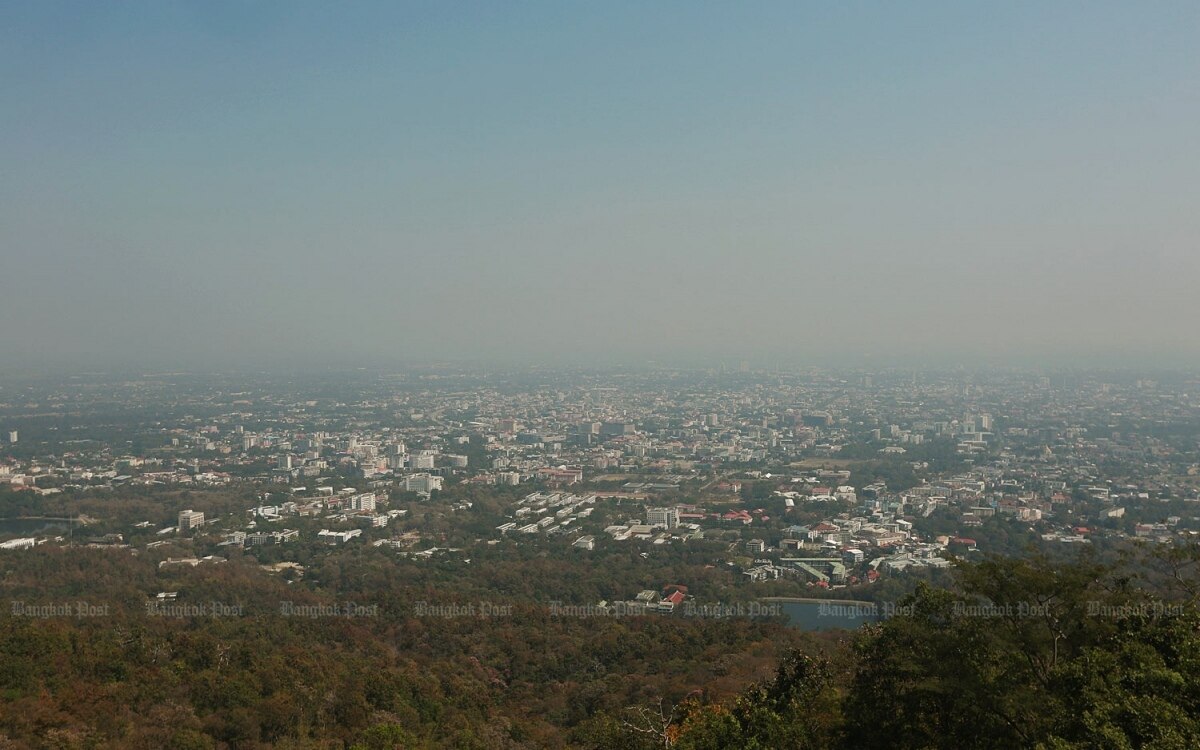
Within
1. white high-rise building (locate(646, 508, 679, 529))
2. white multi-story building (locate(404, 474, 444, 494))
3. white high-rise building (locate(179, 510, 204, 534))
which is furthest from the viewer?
white multi-story building (locate(404, 474, 444, 494))

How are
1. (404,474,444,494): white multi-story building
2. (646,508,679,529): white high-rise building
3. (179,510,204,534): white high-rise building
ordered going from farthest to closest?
(404,474,444,494): white multi-story building
(646,508,679,529): white high-rise building
(179,510,204,534): white high-rise building

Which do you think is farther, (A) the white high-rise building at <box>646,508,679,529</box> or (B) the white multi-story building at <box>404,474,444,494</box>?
(B) the white multi-story building at <box>404,474,444,494</box>

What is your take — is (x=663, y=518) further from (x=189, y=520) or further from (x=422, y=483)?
(x=189, y=520)

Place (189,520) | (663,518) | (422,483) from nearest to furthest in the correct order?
1. (189,520)
2. (663,518)
3. (422,483)

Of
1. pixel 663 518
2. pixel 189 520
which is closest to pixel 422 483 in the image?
pixel 189 520

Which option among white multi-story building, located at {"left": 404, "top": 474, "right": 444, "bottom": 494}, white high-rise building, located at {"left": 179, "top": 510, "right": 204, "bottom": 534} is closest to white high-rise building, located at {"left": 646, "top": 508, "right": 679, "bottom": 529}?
white multi-story building, located at {"left": 404, "top": 474, "right": 444, "bottom": 494}

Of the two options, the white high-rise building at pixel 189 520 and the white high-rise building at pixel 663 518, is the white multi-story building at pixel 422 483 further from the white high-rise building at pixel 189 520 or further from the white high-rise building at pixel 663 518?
the white high-rise building at pixel 663 518

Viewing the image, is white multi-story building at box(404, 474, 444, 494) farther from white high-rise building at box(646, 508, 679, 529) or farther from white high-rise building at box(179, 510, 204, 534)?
white high-rise building at box(646, 508, 679, 529)

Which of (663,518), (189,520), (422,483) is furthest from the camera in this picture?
(422,483)

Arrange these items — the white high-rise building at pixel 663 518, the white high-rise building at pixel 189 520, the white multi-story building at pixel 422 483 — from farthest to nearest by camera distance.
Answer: the white multi-story building at pixel 422 483
the white high-rise building at pixel 663 518
the white high-rise building at pixel 189 520

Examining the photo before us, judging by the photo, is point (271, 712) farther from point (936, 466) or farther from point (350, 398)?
point (350, 398)

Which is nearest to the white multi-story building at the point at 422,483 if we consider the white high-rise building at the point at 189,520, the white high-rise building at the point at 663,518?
the white high-rise building at the point at 189,520
